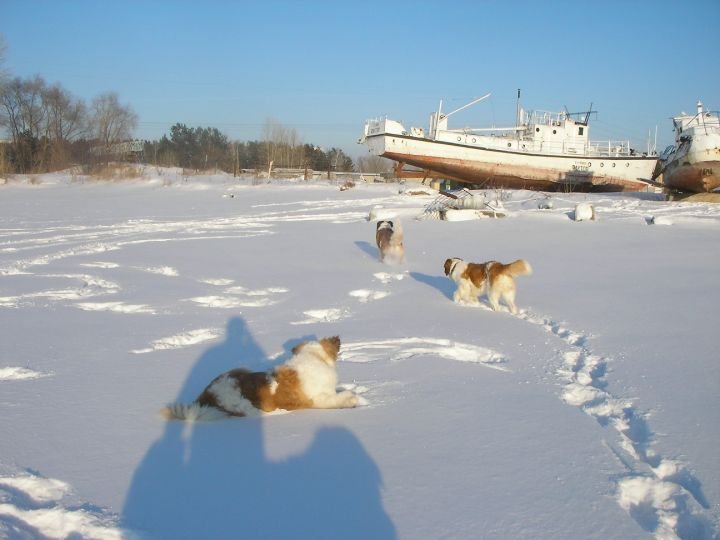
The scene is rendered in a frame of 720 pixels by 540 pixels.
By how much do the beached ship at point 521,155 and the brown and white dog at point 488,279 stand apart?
84.5 feet

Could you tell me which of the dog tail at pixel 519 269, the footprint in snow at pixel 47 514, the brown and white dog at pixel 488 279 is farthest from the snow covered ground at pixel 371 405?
the dog tail at pixel 519 269

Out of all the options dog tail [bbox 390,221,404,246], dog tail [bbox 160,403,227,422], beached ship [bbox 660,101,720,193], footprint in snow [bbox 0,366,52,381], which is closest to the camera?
dog tail [bbox 160,403,227,422]

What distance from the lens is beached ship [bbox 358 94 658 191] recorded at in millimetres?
31812

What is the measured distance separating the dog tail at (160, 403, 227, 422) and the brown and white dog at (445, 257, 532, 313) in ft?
13.4

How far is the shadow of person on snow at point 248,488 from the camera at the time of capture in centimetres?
240

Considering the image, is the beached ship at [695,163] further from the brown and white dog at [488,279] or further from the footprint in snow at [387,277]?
the brown and white dog at [488,279]

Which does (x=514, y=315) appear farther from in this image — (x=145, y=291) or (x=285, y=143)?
(x=285, y=143)

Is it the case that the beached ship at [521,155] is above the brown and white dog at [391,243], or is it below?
above

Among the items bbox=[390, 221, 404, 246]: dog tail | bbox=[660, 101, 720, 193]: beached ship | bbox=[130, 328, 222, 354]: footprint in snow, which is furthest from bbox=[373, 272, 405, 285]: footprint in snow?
bbox=[660, 101, 720, 193]: beached ship

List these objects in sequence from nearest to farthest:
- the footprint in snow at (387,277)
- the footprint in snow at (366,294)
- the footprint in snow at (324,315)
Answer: the footprint in snow at (324,315), the footprint in snow at (366,294), the footprint in snow at (387,277)

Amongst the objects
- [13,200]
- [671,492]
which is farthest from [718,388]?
[13,200]

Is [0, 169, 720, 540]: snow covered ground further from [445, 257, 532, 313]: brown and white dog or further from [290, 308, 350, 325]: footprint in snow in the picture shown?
[445, 257, 532, 313]: brown and white dog

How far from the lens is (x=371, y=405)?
3.73 metres

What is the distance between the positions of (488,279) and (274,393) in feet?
12.7
